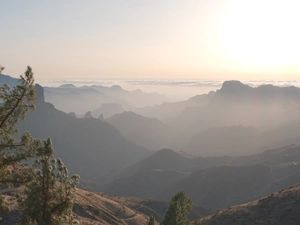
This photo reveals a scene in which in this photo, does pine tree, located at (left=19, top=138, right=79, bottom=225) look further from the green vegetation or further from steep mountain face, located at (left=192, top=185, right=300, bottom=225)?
steep mountain face, located at (left=192, top=185, right=300, bottom=225)

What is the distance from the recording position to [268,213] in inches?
1848

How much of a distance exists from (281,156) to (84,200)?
13532 cm

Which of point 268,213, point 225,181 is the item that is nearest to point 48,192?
point 268,213

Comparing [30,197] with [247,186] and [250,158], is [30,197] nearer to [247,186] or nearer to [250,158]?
[247,186]

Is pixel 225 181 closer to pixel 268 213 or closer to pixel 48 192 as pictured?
pixel 268 213

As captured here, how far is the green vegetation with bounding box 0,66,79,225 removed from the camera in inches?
470

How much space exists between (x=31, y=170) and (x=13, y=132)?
2268mm

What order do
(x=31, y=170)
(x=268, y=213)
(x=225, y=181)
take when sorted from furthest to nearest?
1. (x=225, y=181)
2. (x=268, y=213)
3. (x=31, y=170)

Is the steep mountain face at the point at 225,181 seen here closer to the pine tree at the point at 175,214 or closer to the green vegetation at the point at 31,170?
the pine tree at the point at 175,214

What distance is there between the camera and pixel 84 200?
53031 mm

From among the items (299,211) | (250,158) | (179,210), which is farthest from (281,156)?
(179,210)

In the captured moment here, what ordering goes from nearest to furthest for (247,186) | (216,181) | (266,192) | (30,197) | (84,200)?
(30,197) → (84,200) → (266,192) → (247,186) → (216,181)

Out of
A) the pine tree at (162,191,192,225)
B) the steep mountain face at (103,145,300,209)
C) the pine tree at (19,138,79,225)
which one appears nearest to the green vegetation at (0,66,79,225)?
the pine tree at (19,138,79,225)

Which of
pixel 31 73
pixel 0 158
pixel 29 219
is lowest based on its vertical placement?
pixel 29 219
